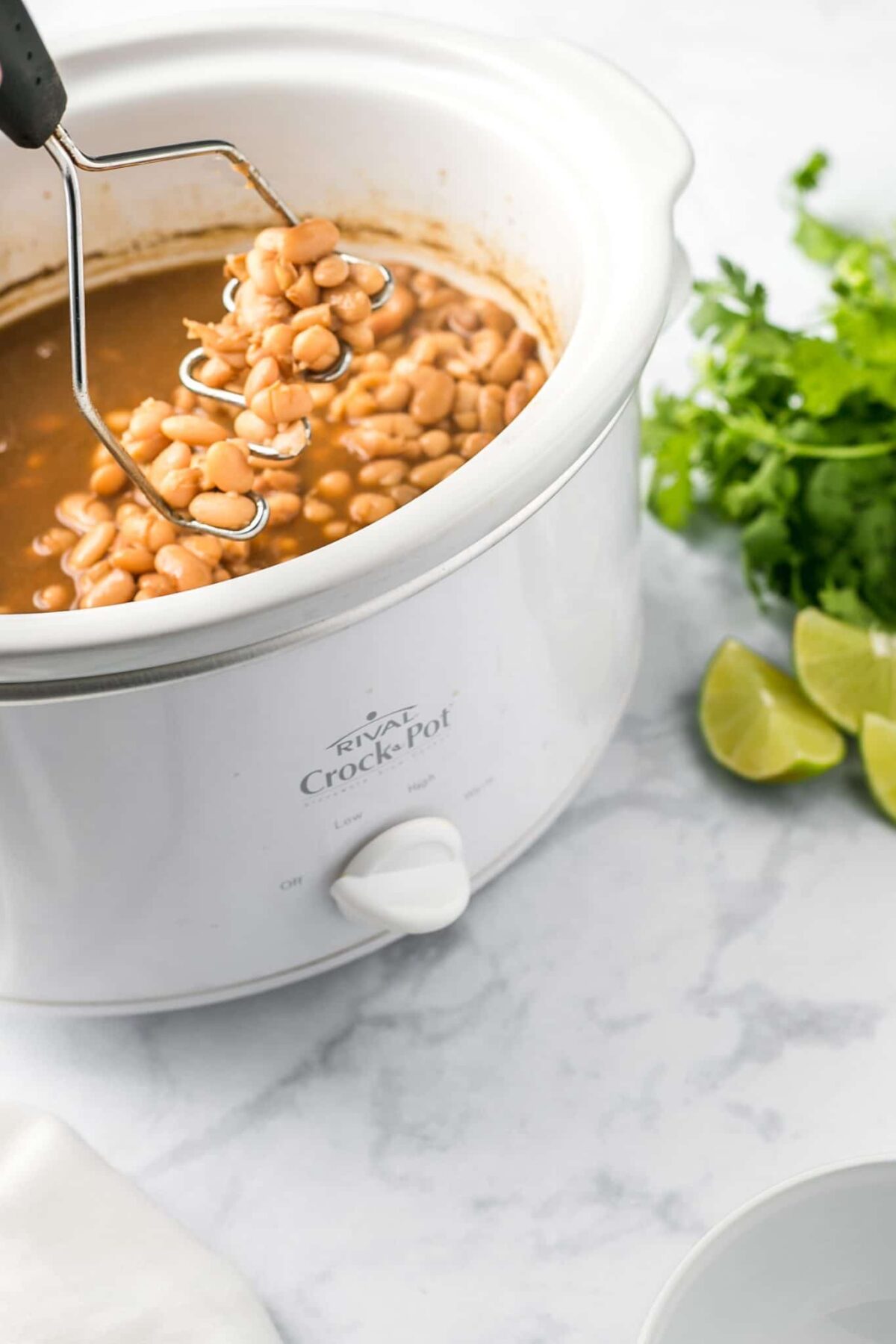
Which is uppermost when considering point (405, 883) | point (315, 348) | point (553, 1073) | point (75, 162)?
point (75, 162)

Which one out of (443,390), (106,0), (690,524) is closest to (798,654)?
(690,524)

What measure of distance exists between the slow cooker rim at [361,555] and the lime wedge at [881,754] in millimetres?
356

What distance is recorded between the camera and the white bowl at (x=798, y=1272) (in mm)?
687

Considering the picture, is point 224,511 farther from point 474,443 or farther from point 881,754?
point 881,754

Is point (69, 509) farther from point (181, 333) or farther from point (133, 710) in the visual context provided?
point (133, 710)

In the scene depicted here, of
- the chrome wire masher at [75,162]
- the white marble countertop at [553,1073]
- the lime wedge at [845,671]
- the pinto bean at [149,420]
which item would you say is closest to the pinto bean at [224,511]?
the chrome wire masher at [75,162]

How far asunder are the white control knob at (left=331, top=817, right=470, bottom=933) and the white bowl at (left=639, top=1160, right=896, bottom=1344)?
227mm

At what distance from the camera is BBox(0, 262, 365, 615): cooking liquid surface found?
940mm

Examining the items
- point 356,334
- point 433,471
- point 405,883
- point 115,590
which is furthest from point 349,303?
point 405,883

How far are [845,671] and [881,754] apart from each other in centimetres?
8

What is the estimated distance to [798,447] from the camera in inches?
43.3

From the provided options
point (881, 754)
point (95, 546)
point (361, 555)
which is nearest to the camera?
point (361, 555)

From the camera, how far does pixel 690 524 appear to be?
1.24 meters

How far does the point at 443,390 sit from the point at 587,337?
0.68 ft
